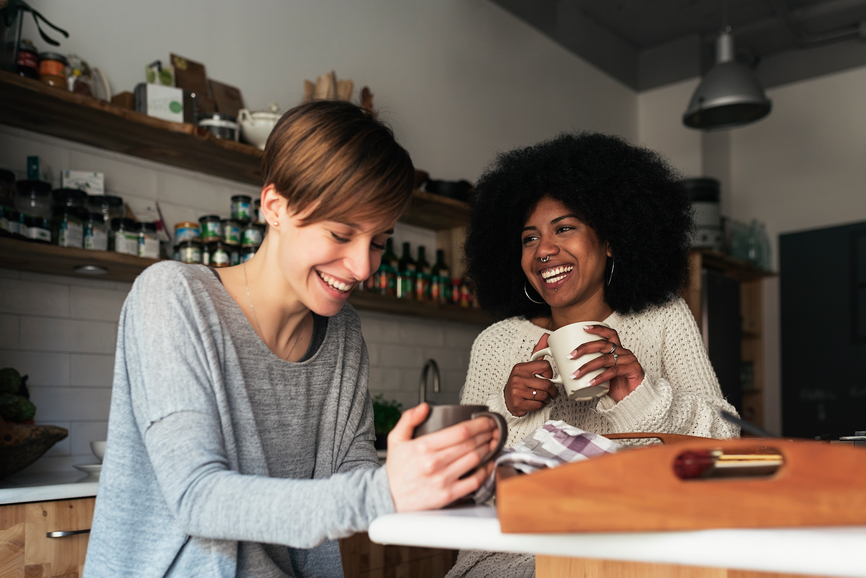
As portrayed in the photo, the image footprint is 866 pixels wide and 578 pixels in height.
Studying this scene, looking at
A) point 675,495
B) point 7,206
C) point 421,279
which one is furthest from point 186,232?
point 675,495

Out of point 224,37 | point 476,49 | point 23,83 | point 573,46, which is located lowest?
point 23,83

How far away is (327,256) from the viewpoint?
1023 mm

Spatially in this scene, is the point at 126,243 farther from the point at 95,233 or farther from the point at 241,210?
the point at 241,210

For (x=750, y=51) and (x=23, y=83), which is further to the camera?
(x=750, y=51)

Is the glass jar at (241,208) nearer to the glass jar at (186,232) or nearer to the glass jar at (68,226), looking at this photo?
the glass jar at (186,232)

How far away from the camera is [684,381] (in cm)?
174

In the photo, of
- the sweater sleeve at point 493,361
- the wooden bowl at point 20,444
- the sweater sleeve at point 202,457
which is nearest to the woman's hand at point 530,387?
the sweater sleeve at point 493,361

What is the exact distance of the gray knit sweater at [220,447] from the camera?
2.47 ft

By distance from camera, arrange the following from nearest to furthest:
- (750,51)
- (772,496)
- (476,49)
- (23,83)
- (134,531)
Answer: (772,496) < (134,531) < (23,83) < (476,49) < (750,51)

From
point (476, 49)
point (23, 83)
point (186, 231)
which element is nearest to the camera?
point (23, 83)

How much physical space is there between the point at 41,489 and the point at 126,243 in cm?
84

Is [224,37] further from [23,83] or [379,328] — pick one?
[379,328]

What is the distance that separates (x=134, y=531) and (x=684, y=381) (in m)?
1.28

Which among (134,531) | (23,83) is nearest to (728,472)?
(134,531)
